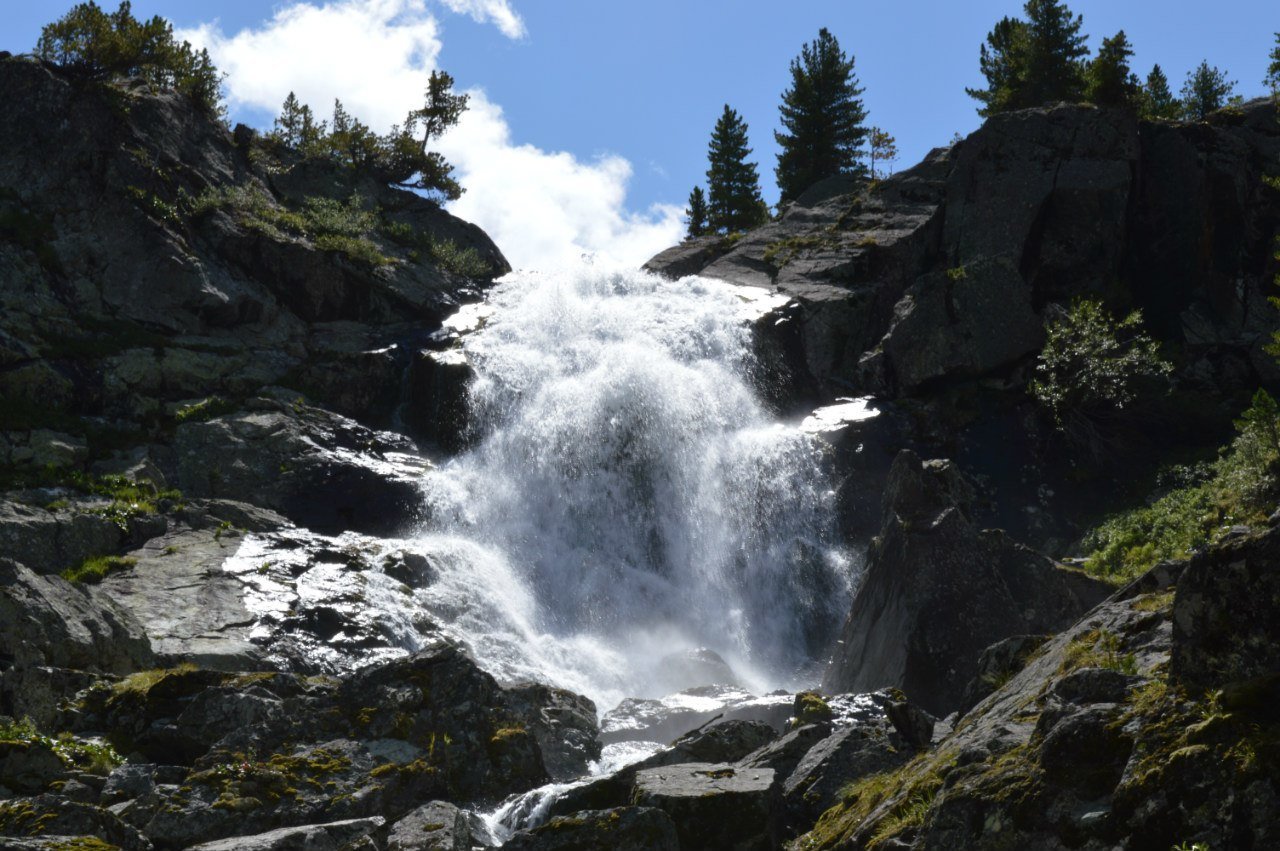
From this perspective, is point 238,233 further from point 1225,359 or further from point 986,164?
point 1225,359

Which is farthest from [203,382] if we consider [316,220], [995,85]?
[995,85]

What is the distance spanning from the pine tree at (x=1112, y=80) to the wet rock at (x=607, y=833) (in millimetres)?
40406

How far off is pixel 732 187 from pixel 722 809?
5980cm

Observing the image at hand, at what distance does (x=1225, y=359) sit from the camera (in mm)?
33156

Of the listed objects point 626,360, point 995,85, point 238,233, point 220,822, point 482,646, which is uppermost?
point 995,85

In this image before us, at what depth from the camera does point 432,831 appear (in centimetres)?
1028

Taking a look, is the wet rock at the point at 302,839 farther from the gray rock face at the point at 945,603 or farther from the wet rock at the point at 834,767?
the gray rock face at the point at 945,603

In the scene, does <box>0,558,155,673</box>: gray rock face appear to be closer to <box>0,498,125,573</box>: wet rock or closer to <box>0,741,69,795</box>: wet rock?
<box>0,741,69,795</box>: wet rock

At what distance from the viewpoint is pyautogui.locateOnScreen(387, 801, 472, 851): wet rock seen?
10.0 meters

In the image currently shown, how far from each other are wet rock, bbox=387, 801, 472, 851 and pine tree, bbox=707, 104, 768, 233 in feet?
187

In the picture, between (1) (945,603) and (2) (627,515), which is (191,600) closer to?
(2) (627,515)

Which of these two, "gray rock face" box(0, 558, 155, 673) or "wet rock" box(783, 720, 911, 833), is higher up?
"gray rock face" box(0, 558, 155, 673)

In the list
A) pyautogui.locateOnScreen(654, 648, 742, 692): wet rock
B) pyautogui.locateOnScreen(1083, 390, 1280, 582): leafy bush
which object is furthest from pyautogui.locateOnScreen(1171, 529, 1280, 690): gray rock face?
pyautogui.locateOnScreen(654, 648, 742, 692): wet rock

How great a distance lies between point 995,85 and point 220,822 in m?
60.3
